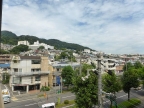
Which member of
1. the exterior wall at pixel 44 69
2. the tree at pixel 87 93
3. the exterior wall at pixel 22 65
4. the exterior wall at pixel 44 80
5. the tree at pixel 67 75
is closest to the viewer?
the tree at pixel 87 93

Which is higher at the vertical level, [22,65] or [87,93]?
A: [22,65]

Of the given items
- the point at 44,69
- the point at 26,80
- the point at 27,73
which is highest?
the point at 44,69

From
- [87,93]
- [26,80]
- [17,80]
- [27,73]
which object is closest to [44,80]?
[26,80]

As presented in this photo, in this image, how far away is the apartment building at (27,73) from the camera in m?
29.0

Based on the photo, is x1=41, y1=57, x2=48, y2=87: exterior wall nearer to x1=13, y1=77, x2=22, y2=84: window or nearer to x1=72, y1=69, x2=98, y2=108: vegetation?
x1=13, y1=77, x2=22, y2=84: window

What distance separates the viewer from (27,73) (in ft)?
95.7

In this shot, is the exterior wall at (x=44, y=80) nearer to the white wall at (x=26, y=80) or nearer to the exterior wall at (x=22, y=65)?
the white wall at (x=26, y=80)

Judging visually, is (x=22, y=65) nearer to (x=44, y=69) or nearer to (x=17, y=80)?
(x=17, y=80)

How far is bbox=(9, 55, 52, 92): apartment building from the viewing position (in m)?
29.0

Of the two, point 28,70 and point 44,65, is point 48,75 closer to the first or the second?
point 44,65

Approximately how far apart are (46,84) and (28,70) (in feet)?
16.1

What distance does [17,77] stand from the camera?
2900cm

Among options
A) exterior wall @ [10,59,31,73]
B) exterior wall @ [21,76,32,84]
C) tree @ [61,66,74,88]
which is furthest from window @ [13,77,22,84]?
tree @ [61,66,74,88]

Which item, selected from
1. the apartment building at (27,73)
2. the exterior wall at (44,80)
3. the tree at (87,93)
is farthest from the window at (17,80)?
the tree at (87,93)
